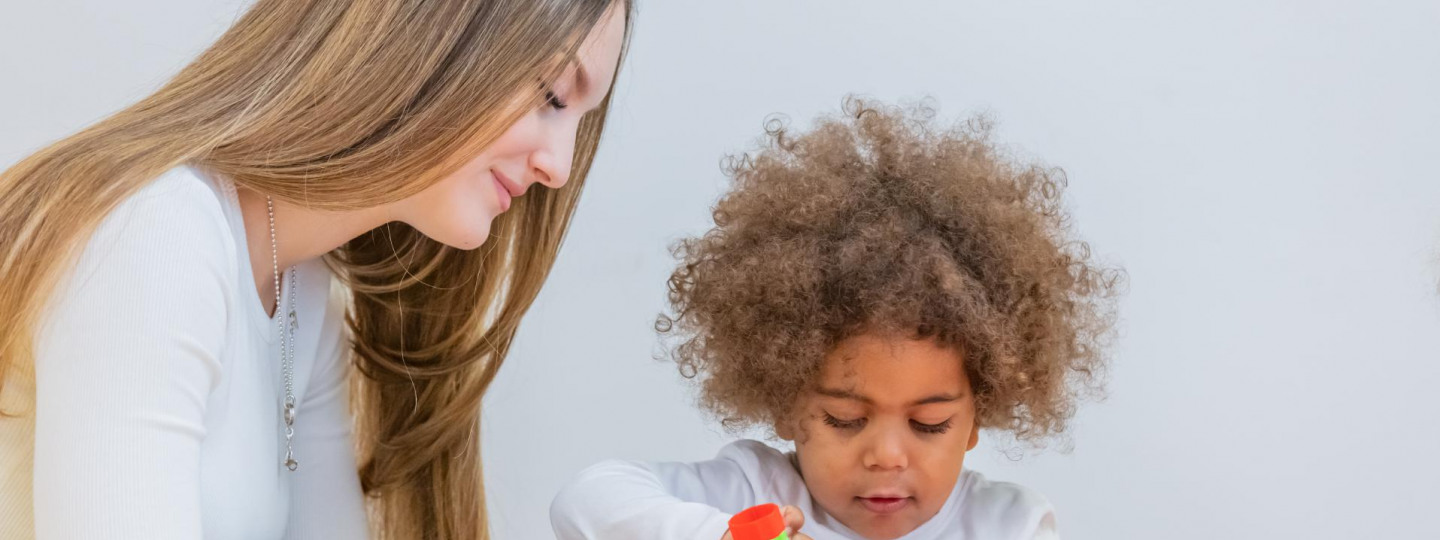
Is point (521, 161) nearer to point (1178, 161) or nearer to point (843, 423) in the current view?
point (843, 423)

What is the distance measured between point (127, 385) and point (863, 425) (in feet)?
1.70

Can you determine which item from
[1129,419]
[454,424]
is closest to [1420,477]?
[1129,419]

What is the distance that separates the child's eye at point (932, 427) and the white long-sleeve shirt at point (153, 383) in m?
0.51

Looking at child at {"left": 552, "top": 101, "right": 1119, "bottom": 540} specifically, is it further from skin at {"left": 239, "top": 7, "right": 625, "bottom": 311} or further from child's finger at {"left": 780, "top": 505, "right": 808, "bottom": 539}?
skin at {"left": 239, "top": 7, "right": 625, "bottom": 311}

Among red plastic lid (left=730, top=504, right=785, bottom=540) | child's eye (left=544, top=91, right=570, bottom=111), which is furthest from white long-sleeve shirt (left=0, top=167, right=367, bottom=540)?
red plastic lid (left=730, top=504, right=785, bottom=540)

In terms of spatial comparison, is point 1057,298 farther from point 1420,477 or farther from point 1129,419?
point 1420,477

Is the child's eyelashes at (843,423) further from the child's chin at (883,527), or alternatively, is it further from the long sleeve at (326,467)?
the long sleeve at (326,467)

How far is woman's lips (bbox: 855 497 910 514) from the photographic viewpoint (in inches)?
43.1

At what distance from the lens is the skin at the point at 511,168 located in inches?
41.3

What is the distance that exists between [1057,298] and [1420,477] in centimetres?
57

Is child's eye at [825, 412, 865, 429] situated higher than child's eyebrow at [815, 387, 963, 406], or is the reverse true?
child's eyebrow at [815, 387, 963, 406]

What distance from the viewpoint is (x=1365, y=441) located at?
1.45 m

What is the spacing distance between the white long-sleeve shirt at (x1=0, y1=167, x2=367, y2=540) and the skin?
4.5 inches

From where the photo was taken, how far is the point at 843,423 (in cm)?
109
